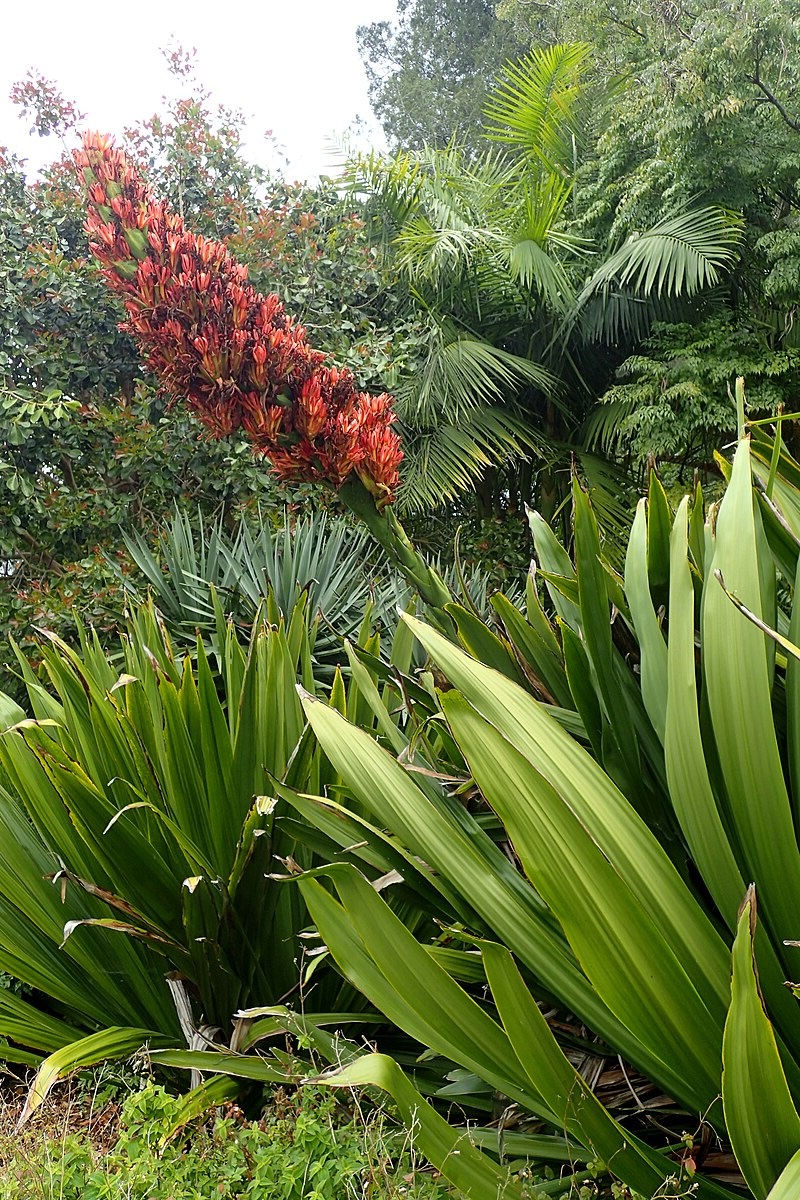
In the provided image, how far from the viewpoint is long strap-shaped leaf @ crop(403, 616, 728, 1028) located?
A: 3.75ft

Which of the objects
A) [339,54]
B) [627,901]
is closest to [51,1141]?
[627,901]

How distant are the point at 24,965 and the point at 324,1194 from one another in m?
1.12

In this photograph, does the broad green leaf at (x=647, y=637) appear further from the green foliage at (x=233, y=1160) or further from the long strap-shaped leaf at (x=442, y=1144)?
the green foliage at (x=233, y=1160)

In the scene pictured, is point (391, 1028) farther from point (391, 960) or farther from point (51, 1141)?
point (391, 960)

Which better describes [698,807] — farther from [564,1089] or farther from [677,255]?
[677,255]

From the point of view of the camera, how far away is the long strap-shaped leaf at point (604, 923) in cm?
108

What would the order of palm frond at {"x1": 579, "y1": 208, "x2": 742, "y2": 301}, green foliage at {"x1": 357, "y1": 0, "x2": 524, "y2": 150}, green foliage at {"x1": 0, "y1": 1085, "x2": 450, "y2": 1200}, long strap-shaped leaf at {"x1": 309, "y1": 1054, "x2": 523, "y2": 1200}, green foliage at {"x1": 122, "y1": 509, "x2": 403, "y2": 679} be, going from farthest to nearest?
green foliage at {"x1": 357, "y1": 0, "x2": 524, "y2": 150}, palm frond at {"x1": 579, "y1": 208, "x2": 742, "y2": 301}, green foliage at {"x1": 122, "y1": 509, "x2": 403, "y2": 679}, green foliage at {"x1": 0, "y1": 1085, "x2": 450, "y2": 1200}, long strap-shaped leaf at {"x1": 309, "y1": 1054, "x2": 523, "y2": 1200}

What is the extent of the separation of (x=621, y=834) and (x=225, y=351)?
47.9 inches

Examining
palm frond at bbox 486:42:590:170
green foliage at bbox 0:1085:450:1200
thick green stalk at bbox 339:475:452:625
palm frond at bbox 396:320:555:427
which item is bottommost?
green foliage at bbox 0:1085:450:1200

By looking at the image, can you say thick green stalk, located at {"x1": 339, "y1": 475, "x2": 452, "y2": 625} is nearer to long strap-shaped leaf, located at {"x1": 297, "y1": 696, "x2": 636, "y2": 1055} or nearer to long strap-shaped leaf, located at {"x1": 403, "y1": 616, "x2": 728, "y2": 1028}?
long strap-shaped leaf, located at {"x1": 297, "y1": 696, "x2": 636, "y2": 1055}

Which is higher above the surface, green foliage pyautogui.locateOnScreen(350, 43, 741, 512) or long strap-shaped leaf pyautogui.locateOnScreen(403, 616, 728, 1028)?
green foliage pyautogui.locateOnScreen(350, 43, 741, 512)

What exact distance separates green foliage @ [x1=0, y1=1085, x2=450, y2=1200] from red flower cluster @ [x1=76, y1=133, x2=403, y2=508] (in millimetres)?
1171

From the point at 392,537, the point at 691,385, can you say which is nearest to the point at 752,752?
the point at 392,537

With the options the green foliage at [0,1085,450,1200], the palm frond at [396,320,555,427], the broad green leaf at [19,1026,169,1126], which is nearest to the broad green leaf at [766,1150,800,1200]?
the green foliage at [0,1085,450,1200]
